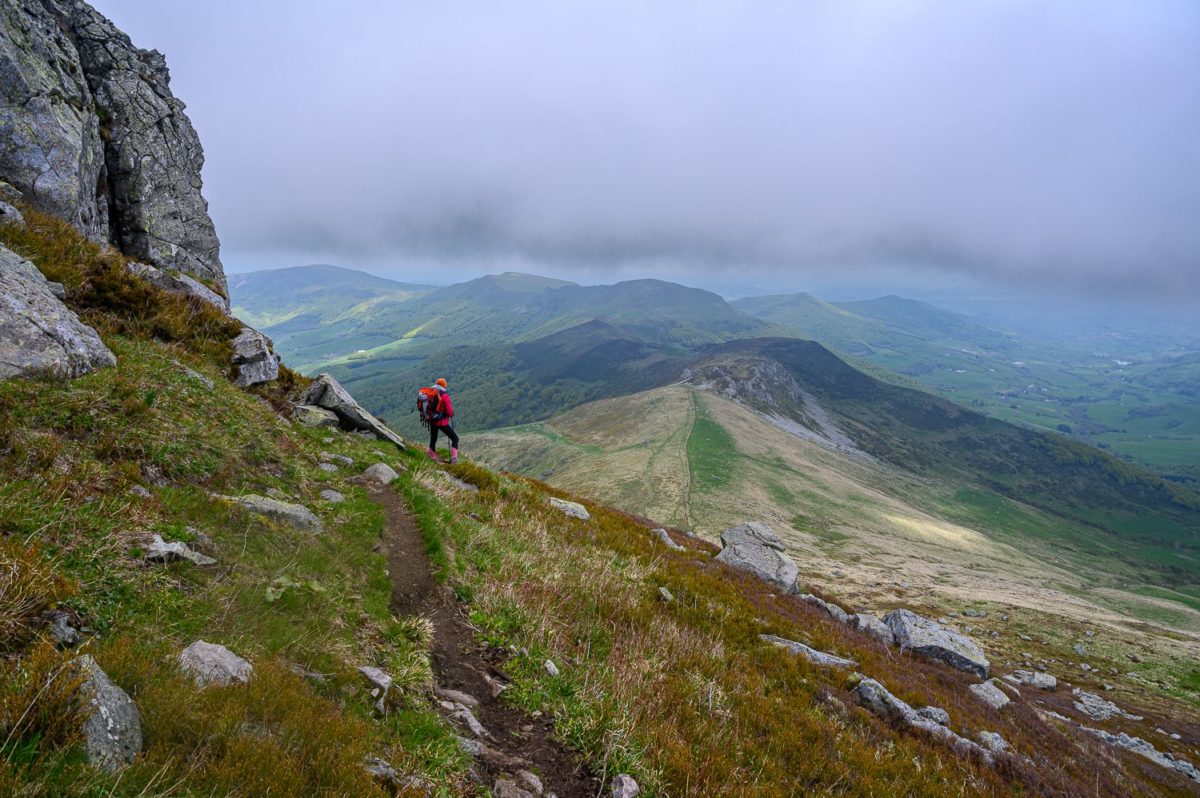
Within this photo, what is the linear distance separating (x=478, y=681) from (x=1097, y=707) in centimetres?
3925

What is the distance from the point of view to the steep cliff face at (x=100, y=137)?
1931 cm

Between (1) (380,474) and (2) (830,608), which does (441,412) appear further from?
(2) (830,608)

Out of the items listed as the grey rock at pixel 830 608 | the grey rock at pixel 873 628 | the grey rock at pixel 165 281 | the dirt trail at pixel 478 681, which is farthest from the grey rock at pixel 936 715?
Result: the grey rock at pixel 165 281

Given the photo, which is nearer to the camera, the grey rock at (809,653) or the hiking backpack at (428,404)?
the grey rock at (809,653)

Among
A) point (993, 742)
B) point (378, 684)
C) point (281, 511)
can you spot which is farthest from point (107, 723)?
point (993, 742)

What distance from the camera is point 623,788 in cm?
604

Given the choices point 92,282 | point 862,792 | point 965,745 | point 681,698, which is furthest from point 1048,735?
point 92,282

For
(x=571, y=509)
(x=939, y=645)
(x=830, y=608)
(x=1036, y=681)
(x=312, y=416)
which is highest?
(x=312, y=416)

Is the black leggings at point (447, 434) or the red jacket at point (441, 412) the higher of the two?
the red jacket at point (441, 412)

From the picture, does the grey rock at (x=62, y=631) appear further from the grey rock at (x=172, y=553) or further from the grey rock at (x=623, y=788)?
the grey rock at (x=623, y=788)

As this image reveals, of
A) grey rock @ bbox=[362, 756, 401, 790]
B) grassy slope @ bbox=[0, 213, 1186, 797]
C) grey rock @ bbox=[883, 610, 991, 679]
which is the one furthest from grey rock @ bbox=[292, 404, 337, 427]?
grey rock @ bbox=[883, 610, 991, 679]

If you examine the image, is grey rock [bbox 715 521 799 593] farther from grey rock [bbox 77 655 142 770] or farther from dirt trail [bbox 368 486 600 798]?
grey rock [bbox 77 655 142 770]

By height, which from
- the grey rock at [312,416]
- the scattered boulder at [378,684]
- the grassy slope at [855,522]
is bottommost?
the grassy slope at [855,522]

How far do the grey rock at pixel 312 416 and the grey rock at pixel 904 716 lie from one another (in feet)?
58.4
